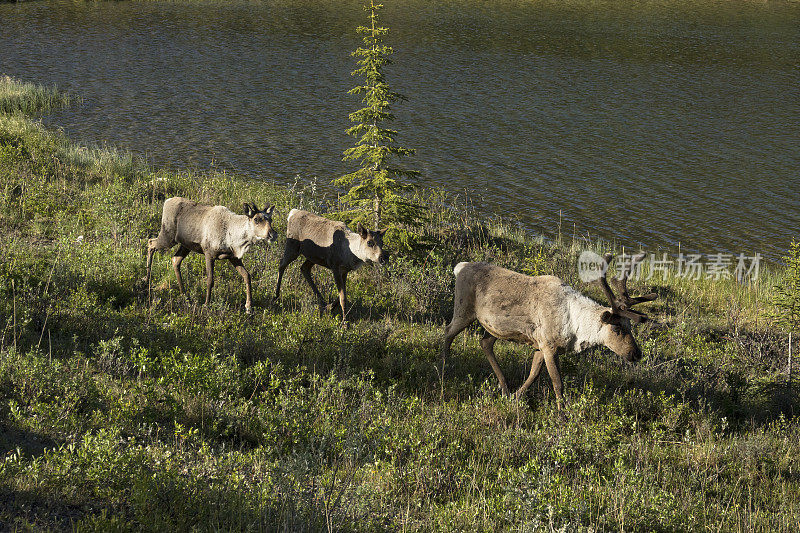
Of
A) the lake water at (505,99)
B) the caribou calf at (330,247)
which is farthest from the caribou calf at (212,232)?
the lake water at (505,99)

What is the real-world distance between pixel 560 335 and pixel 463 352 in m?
1.91

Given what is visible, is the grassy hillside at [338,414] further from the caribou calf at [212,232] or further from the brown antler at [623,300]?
the brown antler at [623,300]

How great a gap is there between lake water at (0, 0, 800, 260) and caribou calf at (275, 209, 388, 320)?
951 cm

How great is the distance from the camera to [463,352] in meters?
10.2

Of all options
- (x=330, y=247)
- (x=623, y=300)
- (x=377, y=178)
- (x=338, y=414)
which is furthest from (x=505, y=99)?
(x=338, y=414)

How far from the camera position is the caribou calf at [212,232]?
10742 millimetres

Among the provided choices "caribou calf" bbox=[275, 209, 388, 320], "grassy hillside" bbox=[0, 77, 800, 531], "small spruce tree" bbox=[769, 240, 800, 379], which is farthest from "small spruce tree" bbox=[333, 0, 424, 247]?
"small spruce tree" bbox=[769, 240, 800, 379]

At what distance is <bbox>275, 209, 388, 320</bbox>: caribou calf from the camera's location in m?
11.0

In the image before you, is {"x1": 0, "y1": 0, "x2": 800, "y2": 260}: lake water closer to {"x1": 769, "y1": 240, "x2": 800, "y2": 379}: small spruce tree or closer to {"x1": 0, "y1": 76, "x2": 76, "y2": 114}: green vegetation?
{"x1": 0, "y1": 76, "x2": 76, "y2": 114}: green vegetation

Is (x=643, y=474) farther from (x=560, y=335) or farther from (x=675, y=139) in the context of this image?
(x=675, y=139)

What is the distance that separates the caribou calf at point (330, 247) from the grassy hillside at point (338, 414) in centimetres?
55

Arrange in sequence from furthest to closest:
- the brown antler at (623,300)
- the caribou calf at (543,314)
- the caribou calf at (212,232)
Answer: the caribou calf at (212,232) < the caribou calf at (543,314) < the brown antler at (623,300)

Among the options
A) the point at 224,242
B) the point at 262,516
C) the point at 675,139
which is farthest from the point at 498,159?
the point at 262,516

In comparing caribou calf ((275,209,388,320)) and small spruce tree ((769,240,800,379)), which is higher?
caribou calf ((275,209,388,320))
